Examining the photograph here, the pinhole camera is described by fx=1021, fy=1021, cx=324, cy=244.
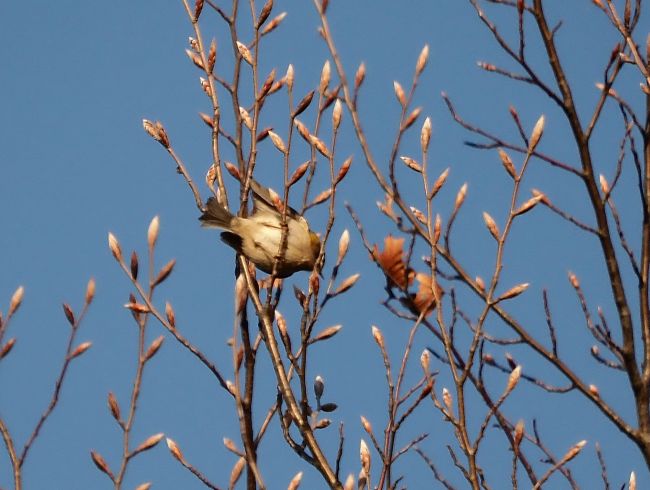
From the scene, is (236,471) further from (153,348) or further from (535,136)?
(535,136)

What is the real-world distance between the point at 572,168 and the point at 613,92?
0.80m

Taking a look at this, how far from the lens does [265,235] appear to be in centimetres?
493

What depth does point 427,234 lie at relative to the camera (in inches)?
149

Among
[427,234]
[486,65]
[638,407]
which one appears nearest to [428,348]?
[427,234]

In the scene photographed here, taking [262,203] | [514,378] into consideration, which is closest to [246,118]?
[262,203]

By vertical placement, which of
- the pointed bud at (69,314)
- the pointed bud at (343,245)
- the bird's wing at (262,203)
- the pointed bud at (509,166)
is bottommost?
the pointed bud at (69,314)

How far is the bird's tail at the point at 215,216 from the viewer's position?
4.61 metres

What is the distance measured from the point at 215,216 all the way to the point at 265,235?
0.32 m

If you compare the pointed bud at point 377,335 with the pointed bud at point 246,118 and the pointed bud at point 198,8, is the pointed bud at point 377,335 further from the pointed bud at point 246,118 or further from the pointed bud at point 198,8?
the pointed bud at point 198,8

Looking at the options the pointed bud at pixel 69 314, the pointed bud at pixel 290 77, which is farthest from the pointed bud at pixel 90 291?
the pointed bud at pixel 290 77

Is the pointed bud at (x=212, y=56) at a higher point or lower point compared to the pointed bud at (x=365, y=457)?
higher

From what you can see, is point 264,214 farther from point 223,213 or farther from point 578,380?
point 578,380

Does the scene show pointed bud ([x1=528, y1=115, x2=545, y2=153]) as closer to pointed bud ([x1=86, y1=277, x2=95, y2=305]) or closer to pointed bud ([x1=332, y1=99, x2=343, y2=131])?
pointed bud ([x1=332, y1=99, x2=343, y2=131])

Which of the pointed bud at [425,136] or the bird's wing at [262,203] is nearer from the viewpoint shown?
the pointed bud at [425,136]
